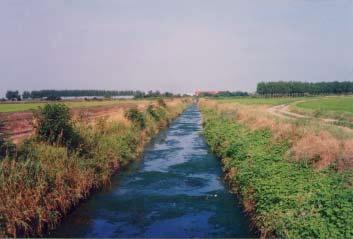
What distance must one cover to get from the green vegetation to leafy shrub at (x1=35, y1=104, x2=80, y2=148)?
23.7ft

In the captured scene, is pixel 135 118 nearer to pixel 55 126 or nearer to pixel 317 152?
pixel 55 126

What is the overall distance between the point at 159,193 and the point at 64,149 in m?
4.12

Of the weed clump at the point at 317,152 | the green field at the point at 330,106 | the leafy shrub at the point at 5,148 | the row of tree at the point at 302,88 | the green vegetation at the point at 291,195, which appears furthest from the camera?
the row of tree at the point at 302,88

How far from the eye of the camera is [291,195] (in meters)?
10.7

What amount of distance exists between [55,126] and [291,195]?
384 inches

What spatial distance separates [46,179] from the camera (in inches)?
460

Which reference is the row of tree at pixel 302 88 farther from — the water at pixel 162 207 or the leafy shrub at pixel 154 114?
the water at pixel 162 207

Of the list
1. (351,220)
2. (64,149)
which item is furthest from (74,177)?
(351,220)

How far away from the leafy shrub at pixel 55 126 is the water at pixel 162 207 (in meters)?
2.75

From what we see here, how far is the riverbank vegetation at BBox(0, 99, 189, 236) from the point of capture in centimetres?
1008

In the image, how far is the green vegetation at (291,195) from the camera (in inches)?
342

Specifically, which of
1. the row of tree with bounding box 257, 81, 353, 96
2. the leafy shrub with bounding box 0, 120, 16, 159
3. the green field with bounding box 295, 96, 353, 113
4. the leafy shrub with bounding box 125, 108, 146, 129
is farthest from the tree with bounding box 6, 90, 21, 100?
the leafy shrub with bounding box 0, 120, 16, 159

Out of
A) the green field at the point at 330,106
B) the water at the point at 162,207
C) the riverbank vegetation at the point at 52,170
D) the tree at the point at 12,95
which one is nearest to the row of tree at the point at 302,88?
the green field at the point at 330,106

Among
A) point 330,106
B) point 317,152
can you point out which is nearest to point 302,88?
point 330,106
